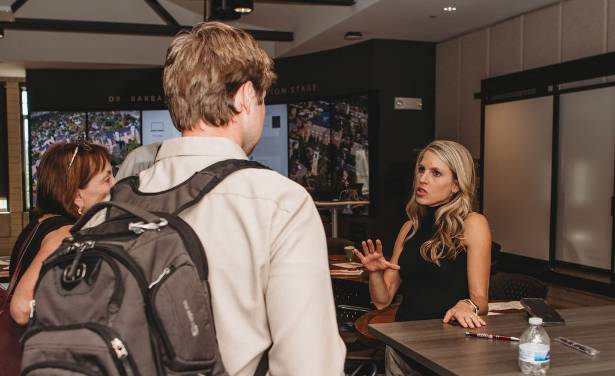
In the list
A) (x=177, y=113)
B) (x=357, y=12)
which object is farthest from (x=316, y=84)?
(x=177, y=113)

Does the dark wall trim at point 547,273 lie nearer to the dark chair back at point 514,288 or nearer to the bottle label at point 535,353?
the dark chair back at point 514,288

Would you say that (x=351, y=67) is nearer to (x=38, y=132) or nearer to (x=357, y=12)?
(x=357, y=12)

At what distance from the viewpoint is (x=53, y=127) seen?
379 inches

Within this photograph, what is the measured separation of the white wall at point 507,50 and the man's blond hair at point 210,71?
4590mm

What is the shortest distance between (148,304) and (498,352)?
4.40 ft

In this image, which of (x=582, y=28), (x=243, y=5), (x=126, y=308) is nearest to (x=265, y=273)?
(x=126, y=308)

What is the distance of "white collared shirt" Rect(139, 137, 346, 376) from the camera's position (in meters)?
0.93

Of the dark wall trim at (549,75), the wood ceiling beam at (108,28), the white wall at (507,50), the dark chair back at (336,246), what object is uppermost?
the wood ceiling beam at (108,28)

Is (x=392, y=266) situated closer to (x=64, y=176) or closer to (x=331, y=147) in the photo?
(x=64, y=176)

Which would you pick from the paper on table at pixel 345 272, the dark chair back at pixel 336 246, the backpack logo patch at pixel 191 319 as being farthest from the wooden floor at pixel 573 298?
the backpack logo patch at pixel 191 319

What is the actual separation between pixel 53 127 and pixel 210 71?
9541 millimetres

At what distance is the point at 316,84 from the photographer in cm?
826

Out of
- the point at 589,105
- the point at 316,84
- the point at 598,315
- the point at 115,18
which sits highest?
the point at 115,18

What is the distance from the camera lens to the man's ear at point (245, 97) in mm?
1028
